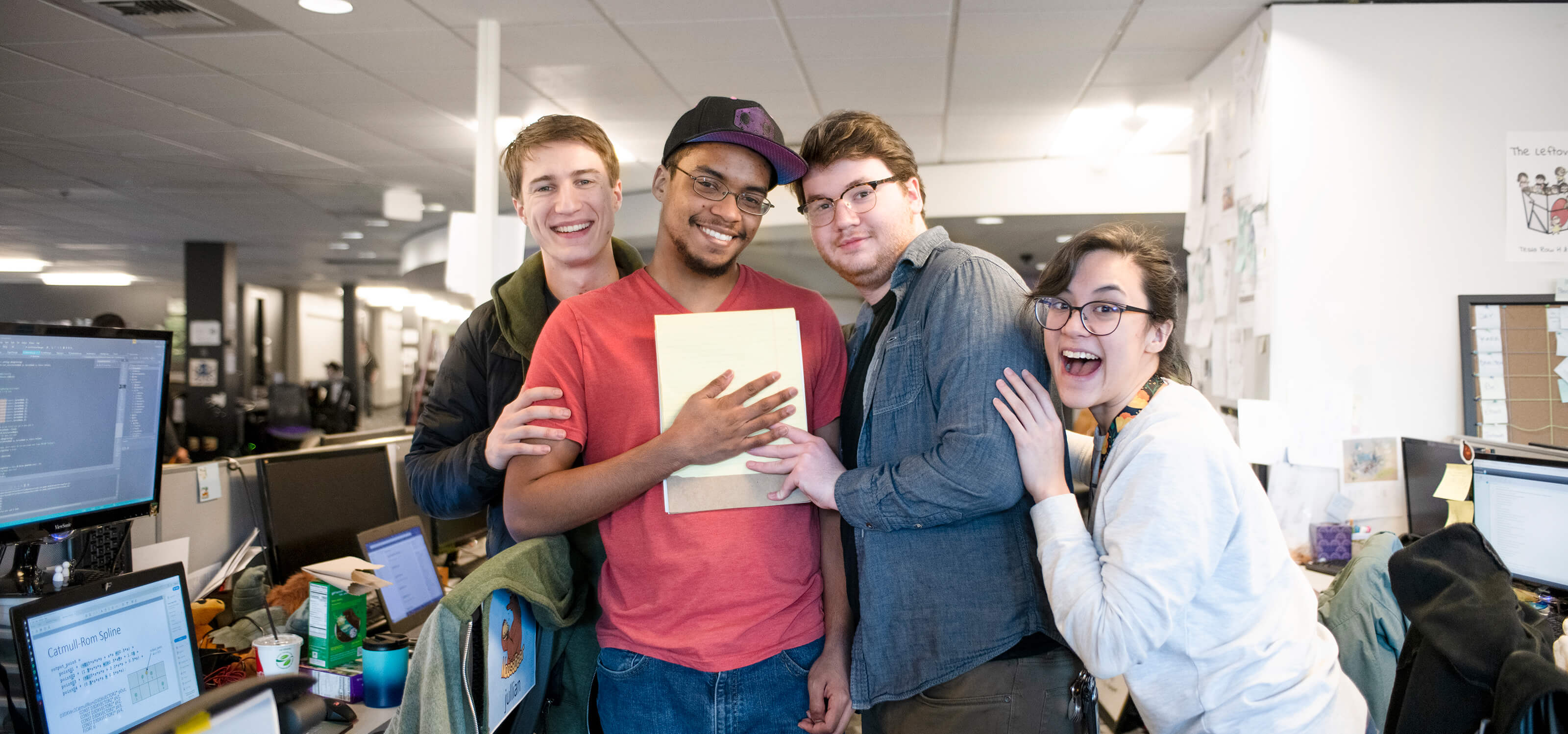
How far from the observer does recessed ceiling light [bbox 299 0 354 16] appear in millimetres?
3639

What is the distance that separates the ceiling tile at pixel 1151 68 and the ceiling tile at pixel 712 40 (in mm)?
1666

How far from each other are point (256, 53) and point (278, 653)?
142 inches

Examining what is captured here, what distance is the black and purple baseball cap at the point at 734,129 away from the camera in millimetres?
1418

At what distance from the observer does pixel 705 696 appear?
4.38 feet

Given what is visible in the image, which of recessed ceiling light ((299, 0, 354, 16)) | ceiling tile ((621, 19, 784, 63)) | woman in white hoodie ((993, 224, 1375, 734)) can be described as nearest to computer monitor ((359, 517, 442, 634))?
woman in white hoodie ((993, 224, 1375, 734))

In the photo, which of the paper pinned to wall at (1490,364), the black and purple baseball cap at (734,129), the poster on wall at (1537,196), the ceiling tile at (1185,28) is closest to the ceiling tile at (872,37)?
the ceiling tile at (1185,28)

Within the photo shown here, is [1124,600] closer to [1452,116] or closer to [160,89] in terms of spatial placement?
[1452,116]

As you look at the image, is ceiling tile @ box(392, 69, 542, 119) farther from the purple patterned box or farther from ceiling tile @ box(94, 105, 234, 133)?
the purple patterned box

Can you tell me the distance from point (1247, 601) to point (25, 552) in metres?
1.99

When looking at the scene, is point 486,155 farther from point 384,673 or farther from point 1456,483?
point 1456,483

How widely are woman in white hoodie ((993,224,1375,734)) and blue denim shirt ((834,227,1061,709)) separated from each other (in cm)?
5

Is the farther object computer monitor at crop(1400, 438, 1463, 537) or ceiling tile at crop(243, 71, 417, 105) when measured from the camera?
ceiling tile at crop(243, 71, 417, 105)

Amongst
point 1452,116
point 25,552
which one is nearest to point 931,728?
point 25,552

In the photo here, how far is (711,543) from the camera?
1369 millimetres
